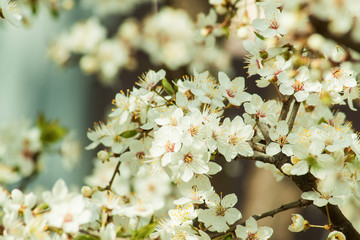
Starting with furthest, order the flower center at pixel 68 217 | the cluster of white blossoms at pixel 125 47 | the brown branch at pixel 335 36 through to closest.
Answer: the cluster of white blossoms at pixel 125 47 → the flower center at pixel 68 217 → the brown branch at pixel 335 36

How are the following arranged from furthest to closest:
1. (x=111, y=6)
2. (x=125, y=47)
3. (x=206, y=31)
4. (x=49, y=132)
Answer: (x=111, y=6) < (x=125, y=47) < (x=49, y=132) < (x=206, y=31)

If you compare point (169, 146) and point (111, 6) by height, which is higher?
point (111, 6)

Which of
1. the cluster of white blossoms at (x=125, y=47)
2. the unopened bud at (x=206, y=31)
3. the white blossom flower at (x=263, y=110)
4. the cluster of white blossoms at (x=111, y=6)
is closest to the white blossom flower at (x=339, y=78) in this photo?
the white blossom flower at (x=263, y=110)

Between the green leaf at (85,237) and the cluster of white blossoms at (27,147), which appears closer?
the green leaf at (85,237)

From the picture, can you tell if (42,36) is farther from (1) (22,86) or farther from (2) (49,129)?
(2) (49,129)

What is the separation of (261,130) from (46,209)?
48 centimetres

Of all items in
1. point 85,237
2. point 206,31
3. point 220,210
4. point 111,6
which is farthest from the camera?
point 111,6

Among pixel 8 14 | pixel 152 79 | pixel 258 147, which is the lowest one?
pixel 258 147

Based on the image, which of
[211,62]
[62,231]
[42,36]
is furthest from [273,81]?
[42,36]

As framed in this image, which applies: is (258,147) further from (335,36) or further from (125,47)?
(125,47)

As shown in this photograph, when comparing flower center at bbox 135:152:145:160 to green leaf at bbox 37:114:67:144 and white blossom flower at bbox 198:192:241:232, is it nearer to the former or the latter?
white blossom flower at bbox 198:192:241:232

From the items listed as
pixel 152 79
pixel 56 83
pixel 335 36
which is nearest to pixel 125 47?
pixel 56 83

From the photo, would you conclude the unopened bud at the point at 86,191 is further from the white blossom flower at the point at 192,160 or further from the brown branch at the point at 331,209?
the brown branch at the point at 331,209

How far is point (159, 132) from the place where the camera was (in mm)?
867
